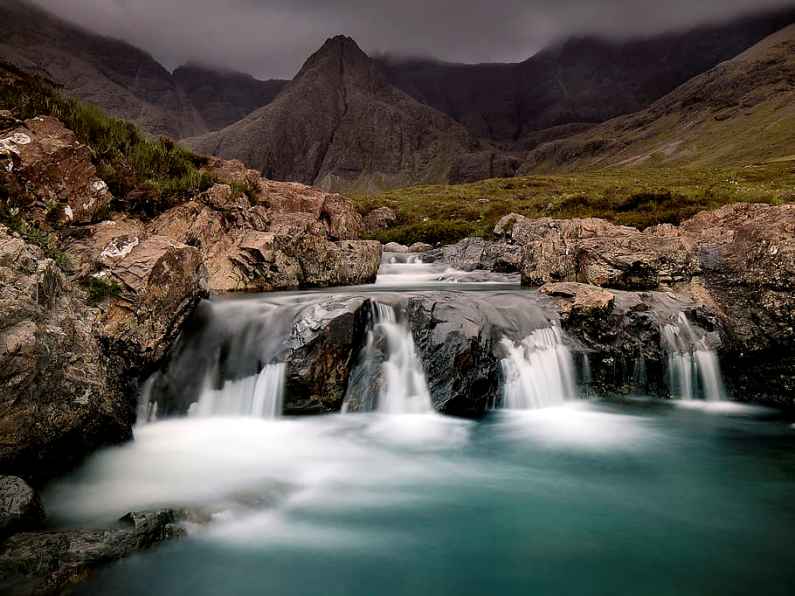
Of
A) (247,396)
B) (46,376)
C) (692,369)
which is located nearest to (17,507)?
(46,376)

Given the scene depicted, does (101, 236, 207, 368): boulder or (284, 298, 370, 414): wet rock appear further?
(284, 298, 370, 414): wet rock

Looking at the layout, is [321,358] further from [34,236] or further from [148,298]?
[34,236]

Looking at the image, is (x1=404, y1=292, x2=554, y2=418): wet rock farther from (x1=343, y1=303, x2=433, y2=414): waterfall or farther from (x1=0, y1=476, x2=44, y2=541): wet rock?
(x1=0, y1=476, x2=44, y2=541): wet rock

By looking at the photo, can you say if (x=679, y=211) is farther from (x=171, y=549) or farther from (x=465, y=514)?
(x=171, y=549)

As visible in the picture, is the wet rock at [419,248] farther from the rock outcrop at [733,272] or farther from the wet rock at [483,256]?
the rock outcrop at [733,272]

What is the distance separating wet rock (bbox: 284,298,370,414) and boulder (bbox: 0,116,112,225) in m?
7.10

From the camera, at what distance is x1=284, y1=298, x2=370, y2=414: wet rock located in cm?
1195

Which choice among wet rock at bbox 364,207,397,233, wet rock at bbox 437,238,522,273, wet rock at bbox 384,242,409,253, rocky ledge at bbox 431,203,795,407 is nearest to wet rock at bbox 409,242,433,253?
wet rock at bbox 384,242,409,253

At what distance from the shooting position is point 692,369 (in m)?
13.7

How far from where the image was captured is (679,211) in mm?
30984

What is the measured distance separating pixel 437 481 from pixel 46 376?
712cm

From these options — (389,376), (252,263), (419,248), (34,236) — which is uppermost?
(419,248)

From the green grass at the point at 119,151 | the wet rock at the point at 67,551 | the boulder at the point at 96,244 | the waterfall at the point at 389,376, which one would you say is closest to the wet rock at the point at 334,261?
the green grass at the point at 119,151

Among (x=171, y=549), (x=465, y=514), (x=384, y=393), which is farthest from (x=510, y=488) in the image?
(x=171, y=549)
